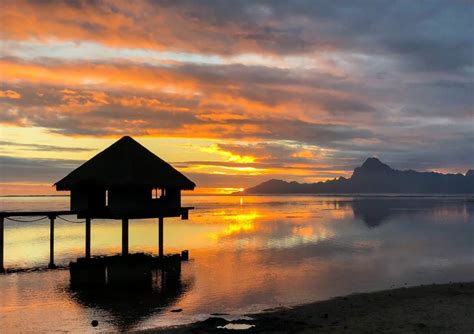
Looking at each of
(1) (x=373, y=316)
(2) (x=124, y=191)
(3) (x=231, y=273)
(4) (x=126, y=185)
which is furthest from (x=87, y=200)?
(1) (x=373, y=316)

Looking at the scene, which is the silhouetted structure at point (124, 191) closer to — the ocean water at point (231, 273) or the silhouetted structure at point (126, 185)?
the silhouetted structure at point (126, 185)

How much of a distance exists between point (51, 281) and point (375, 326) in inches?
703

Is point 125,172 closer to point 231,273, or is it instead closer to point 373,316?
point 231,273

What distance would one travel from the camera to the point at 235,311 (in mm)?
19641

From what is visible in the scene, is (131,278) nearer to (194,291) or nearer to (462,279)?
(194,291)

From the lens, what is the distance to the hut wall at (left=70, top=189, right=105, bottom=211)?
117 feet

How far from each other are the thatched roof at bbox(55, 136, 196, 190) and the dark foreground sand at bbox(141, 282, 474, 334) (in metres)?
16.7

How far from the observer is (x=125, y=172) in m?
33.8

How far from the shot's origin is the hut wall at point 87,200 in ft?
117

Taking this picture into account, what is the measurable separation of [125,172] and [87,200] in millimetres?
4035

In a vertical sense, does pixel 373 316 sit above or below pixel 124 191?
below

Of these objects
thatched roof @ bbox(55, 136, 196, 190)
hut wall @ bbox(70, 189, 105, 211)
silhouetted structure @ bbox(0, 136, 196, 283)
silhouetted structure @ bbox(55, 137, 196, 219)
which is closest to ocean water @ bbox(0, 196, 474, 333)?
silhouetted structure @ bbox(0, 136, 196, 283)

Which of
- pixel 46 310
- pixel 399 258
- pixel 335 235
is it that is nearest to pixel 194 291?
pixel 46 310

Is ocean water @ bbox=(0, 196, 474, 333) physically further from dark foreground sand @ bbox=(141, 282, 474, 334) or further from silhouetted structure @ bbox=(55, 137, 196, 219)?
silhouetted structure @ bbox=(55, 137, 196, 219)
